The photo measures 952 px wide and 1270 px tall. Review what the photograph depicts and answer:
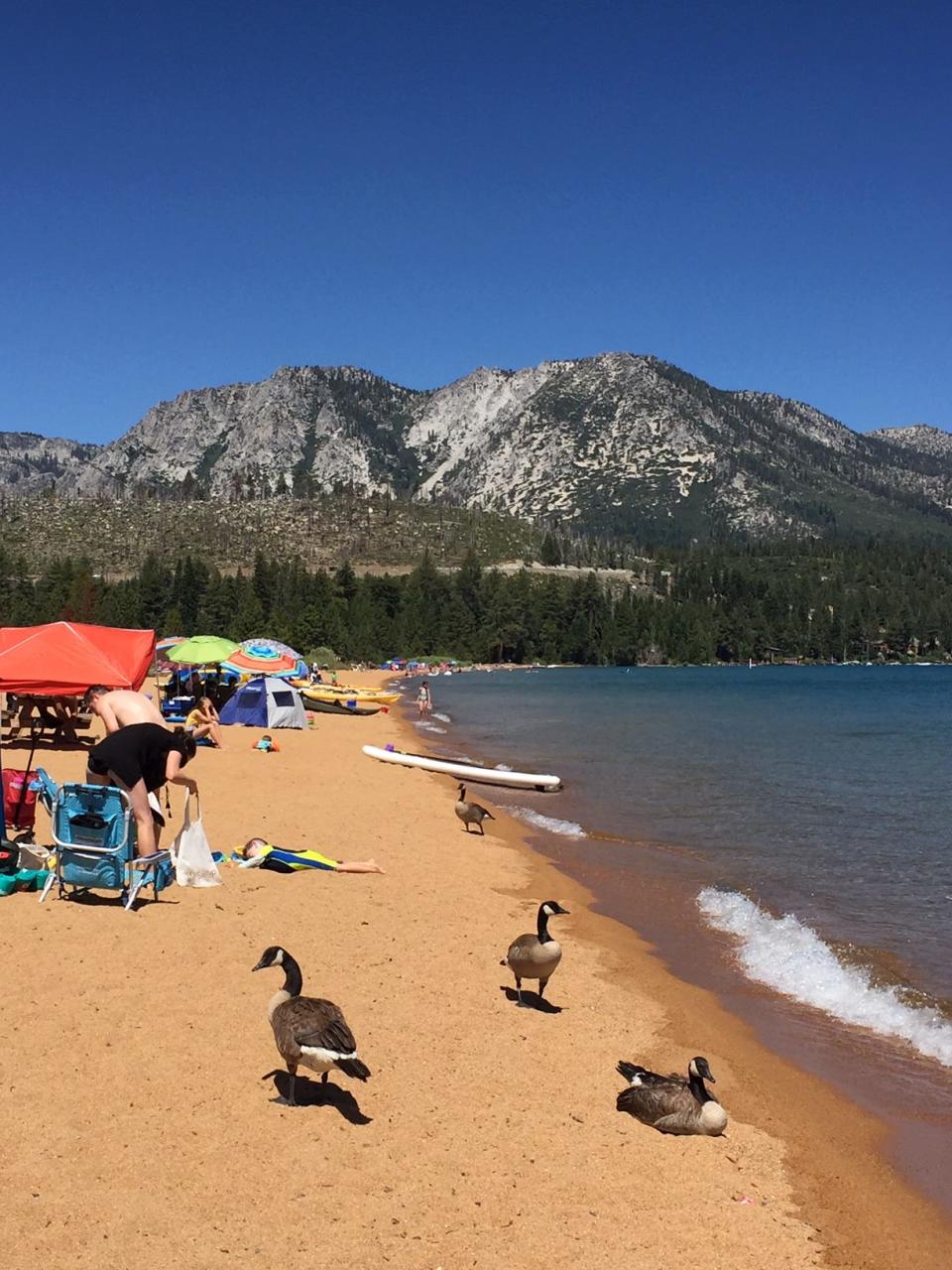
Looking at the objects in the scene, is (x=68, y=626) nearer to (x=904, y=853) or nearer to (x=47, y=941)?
(x=47, y=941)

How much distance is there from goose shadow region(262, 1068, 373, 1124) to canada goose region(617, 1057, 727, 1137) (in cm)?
196

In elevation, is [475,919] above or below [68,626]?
below

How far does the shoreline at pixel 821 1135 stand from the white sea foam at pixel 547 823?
26.2 ft

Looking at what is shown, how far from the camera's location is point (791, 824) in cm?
2088

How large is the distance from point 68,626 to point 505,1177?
15.1 meters

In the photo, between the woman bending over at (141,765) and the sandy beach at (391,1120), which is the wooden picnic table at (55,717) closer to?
the woman bending over at (141,765)

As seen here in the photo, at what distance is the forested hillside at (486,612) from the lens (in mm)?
113750

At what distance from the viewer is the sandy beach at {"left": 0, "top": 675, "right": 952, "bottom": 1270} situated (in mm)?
5113

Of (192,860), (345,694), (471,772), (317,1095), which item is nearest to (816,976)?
(317,1095)

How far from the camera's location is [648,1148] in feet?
20.9

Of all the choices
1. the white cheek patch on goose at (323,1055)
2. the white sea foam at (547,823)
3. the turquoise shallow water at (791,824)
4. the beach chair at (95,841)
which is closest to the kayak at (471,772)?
the turquoise shallow water at (791,824)

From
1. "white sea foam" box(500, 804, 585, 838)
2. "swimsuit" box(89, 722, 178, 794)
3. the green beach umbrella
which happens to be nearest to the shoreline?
"swimsuit" box(89, 722, 178, 794)

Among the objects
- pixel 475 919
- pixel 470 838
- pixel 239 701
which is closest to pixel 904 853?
pixel 470 838

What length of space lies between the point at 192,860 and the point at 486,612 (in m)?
140
